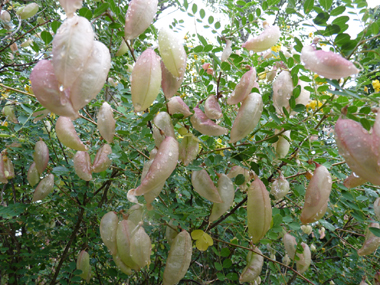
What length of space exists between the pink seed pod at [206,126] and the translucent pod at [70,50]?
33cm

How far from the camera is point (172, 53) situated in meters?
0.54

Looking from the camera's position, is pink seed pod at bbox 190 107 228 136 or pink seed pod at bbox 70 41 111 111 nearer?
pink seed pod at bbox 70 41 111 111

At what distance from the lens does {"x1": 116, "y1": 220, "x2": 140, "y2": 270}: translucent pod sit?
2.31ft

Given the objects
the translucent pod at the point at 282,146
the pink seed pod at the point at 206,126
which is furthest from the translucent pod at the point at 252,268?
the pink seed pod at the point at 206,126

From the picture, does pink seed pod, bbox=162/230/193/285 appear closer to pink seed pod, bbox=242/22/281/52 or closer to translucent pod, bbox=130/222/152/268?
translucent pod, bbox=130/222/152/268

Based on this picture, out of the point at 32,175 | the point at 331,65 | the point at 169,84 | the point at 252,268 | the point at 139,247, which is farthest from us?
the point at 32,175

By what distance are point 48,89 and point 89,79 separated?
0.20 feet

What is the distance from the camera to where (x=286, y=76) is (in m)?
0.72

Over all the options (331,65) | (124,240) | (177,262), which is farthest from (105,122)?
(331,65)

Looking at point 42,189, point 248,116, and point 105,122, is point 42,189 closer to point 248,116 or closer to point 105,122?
point 105,122

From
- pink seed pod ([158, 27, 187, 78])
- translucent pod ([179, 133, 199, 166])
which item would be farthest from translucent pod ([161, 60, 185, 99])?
translucent pod ([179, 133, 199, 166])

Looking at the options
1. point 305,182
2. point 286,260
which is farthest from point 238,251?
point 305,182

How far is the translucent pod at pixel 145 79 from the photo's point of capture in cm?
53

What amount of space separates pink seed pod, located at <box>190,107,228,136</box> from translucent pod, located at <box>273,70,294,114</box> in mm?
174
